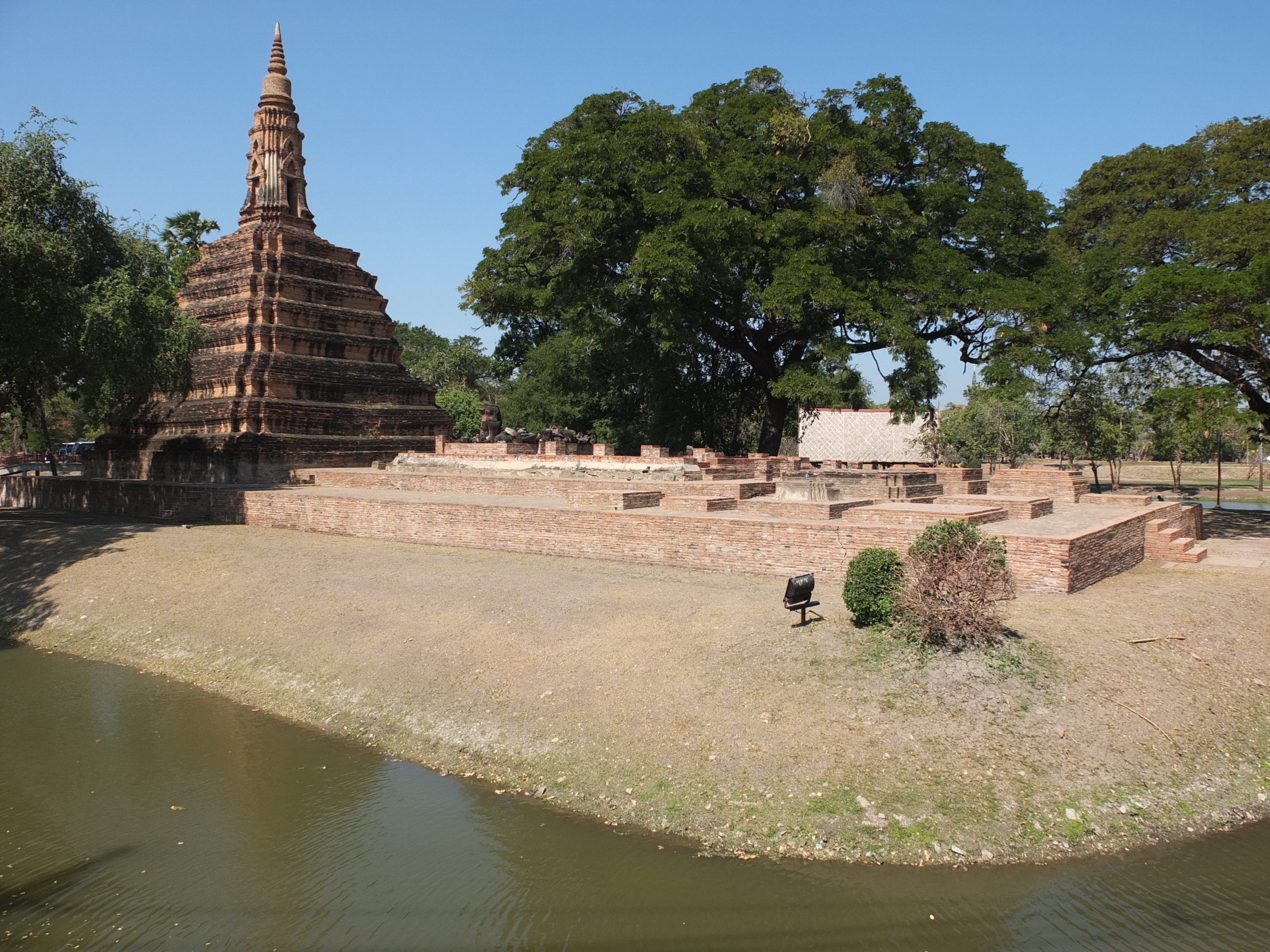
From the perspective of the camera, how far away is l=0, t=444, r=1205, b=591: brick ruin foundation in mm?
10898

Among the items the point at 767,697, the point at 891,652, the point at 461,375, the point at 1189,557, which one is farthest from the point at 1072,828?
the point at 461,375

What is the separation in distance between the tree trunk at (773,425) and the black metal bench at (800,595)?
14.5 metres

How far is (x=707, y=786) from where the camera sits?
6.77 meters

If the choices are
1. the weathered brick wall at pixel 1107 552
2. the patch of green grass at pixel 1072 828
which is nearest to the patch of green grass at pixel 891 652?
the patch of green grass at pixel 1072 828

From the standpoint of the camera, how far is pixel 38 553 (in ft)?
51.2

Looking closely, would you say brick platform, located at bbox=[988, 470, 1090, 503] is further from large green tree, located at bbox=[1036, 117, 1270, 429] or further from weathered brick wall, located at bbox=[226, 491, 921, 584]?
weathered brick wall, located at bbox=[226, 491, 921, 584]

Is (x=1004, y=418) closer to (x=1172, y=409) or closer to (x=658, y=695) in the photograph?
(x=1172, y=409)

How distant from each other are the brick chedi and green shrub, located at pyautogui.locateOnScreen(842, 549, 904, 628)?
1791cm

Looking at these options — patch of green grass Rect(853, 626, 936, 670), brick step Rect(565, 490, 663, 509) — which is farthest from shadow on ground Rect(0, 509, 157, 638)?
patch of green grass Rect(853, 626, 936, 670)

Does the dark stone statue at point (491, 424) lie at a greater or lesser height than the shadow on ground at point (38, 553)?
greater

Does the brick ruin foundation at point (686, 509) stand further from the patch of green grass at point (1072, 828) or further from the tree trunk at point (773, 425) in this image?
the patch of green grass at point (1072, 828)

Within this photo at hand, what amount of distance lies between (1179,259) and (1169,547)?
7013 millimetres

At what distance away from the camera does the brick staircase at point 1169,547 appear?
1259cm

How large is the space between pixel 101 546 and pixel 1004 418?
123 feet
